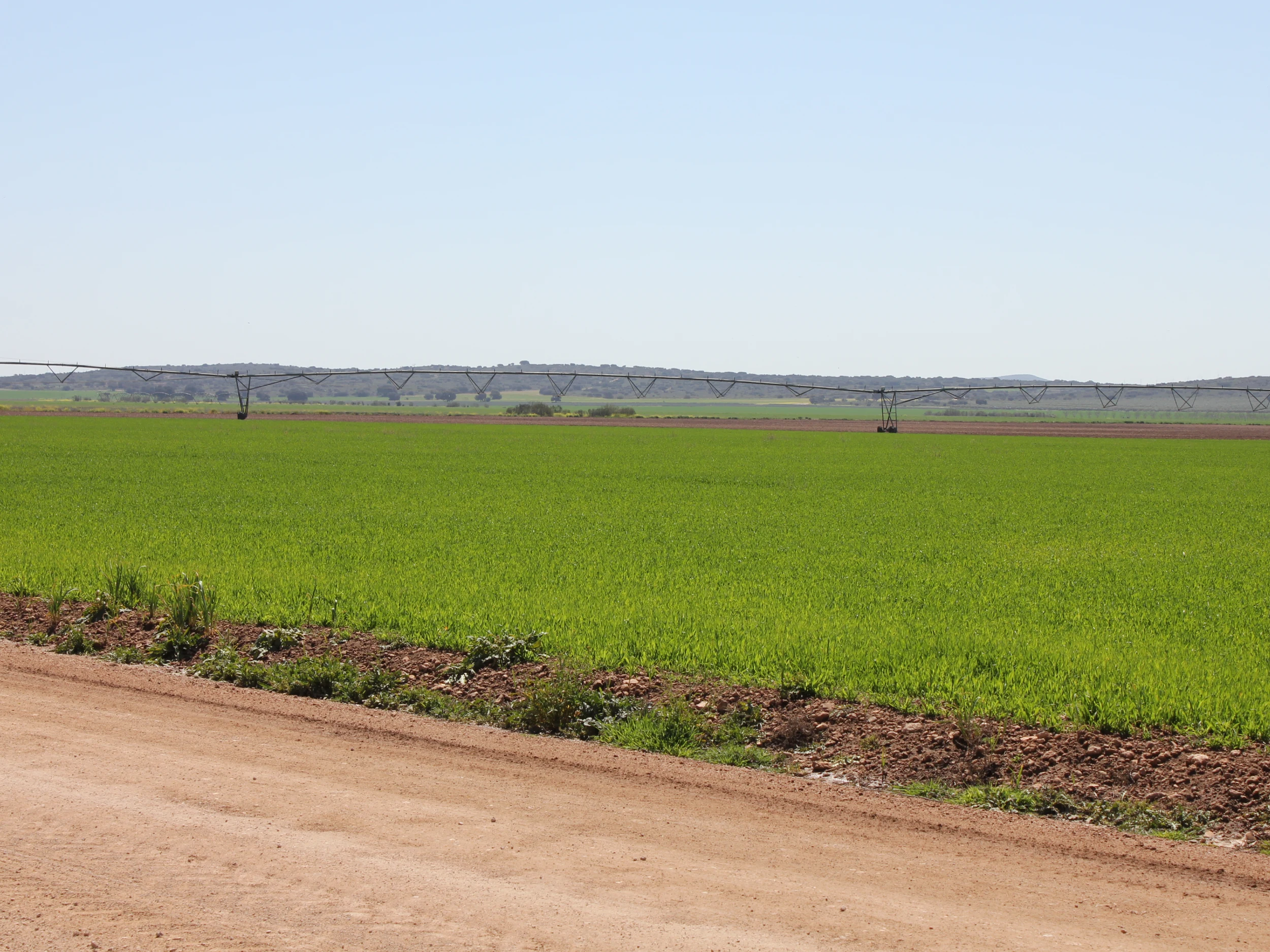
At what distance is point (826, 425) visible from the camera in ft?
397

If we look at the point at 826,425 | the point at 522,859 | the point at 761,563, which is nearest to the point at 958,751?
the point at 522,859

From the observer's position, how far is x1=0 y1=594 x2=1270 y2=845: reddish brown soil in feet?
27.7

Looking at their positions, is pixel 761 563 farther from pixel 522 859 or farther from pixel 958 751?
pixel 522 859

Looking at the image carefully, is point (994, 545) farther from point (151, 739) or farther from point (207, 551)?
point (151, 739)

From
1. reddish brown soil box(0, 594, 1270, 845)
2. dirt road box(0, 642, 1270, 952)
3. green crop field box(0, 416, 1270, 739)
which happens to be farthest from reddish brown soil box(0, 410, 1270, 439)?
dirt road box(0, 642, 1270, 952)

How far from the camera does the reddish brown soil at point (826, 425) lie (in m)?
101

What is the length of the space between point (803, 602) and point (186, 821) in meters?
9.50

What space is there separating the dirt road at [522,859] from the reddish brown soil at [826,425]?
9116 centimetres

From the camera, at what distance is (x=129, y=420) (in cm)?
9769

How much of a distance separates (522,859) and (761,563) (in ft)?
42.0

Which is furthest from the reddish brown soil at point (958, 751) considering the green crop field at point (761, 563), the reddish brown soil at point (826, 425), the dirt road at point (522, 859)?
the reddish brown soil at point (826, 425)

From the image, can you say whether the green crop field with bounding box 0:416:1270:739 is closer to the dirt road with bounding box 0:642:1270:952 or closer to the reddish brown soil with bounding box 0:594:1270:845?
the reddish brown soil with bounding box 0:594:1270:845

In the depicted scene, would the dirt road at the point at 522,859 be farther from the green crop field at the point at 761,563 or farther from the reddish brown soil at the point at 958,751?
the green crop field at the point at 761,563

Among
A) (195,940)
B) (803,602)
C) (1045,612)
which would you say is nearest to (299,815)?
(195,940)
